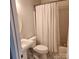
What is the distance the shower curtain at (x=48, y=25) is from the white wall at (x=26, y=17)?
9.2 inches

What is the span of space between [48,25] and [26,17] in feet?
2.62

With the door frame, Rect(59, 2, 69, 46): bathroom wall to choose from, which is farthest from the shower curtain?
the door frame

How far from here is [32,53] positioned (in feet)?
13.0

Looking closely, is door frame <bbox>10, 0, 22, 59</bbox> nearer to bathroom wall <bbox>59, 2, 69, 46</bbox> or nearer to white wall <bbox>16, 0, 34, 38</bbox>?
bathroom wall <bbox>59, 2, 69, 46</bbox>

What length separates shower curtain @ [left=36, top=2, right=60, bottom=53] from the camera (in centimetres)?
348

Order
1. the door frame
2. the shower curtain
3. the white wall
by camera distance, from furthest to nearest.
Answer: the white wall
the shower curtain
the door frame

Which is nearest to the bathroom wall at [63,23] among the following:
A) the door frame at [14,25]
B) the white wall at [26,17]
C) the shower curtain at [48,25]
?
the shower curtain at [48,25]

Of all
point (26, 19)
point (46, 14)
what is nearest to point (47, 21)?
point (46, 14)

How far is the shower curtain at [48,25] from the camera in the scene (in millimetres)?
3479

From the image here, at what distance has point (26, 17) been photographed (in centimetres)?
392

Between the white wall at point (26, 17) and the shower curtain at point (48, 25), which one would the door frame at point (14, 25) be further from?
the white wall at point (26, 17)

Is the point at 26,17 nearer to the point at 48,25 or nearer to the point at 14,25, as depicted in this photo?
the point at 48,25

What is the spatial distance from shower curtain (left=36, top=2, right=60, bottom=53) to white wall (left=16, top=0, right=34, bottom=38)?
234mm
